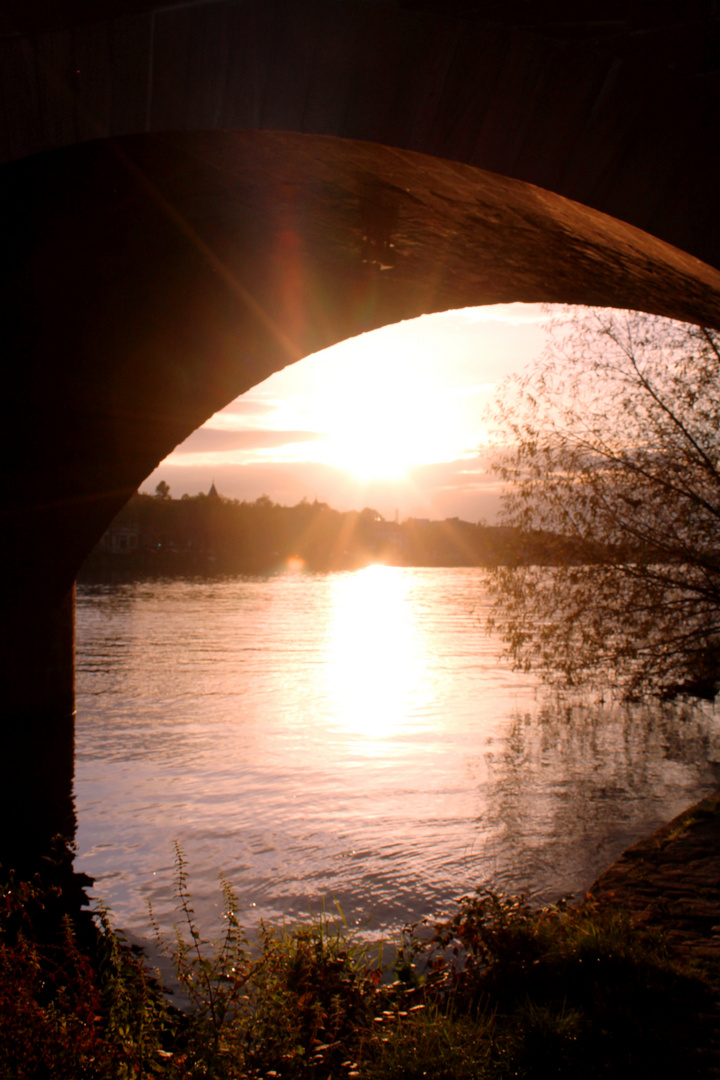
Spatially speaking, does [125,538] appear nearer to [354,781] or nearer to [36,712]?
[36,712]

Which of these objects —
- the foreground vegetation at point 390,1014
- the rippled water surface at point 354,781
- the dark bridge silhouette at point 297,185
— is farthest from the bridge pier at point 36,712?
the foreground vegetation at point 390,1014

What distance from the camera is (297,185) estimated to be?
5320mm

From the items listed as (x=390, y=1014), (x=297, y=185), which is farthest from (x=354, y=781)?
(x=297, y=185)

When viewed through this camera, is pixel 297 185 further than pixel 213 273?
No

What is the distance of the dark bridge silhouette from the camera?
2.57 m

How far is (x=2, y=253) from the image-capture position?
689 cm

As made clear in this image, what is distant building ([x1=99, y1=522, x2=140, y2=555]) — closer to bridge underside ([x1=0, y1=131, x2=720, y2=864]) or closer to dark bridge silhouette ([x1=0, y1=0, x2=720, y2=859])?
bridge underside ([x1=0, y1=131, x2=720, y2=864])

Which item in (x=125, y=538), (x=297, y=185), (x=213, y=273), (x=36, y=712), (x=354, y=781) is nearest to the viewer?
(x=297, y=185)

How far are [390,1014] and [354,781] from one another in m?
8.76

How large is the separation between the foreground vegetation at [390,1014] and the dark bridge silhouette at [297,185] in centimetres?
372

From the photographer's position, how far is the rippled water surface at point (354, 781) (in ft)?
29.8

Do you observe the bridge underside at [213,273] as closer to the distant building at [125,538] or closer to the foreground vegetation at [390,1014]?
the foreground vegetation at [390,1014]

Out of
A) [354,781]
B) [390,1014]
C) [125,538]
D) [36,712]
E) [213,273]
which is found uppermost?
[213,273]

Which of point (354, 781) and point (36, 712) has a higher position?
point (36, 712)
